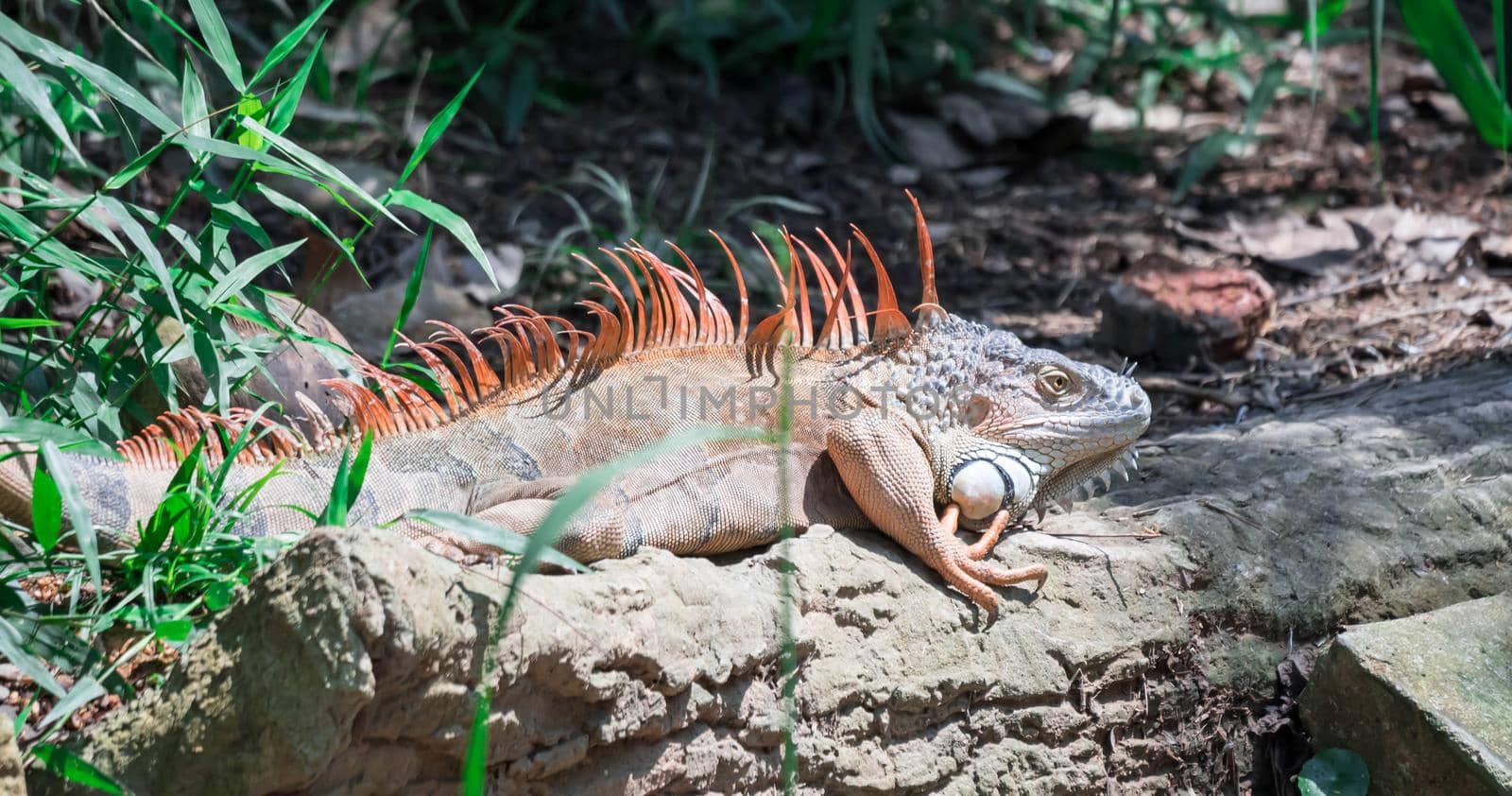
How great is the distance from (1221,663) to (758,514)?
1653 mm

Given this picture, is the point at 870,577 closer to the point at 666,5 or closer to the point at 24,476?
the point at 24,476

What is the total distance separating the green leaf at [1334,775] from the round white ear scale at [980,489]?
130 centimetres

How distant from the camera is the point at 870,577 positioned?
4.18 meters

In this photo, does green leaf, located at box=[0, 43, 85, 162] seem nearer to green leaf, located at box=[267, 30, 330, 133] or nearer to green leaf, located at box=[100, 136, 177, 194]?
green leaf, located at box=[100, 136, 177, 194]

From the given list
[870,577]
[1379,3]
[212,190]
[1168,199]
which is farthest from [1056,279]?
[212,190]

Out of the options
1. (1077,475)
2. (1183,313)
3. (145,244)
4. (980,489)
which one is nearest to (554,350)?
(145,244)

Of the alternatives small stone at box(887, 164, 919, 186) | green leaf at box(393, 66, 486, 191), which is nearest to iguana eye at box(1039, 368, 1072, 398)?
green leaf at box(393, 66, 486, 191)

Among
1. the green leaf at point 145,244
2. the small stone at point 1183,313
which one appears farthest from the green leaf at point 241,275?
the small stone at point 1183,313

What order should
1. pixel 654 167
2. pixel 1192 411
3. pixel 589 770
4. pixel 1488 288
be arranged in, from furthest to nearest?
pixel 654 167
pixel 1488 288
pixel 1192 411
pixel 589 770

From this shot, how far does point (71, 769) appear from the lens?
2955 mm

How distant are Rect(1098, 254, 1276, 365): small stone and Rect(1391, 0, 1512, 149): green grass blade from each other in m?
1.52

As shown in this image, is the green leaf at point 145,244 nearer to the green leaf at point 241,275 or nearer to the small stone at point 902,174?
the green leaf at point 241,275

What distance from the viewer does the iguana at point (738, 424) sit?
13.6 ft

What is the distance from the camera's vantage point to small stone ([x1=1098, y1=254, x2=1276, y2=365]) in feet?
23.7
